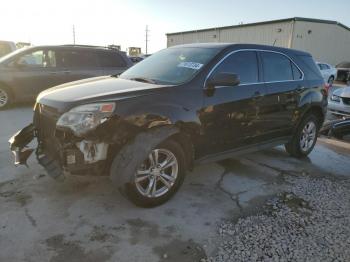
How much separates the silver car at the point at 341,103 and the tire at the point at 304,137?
124 inches

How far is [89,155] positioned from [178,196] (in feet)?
4.18

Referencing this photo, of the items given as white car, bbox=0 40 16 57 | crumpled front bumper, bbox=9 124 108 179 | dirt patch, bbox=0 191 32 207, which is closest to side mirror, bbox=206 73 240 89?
crumpled front bumper, bbox=9 124 108 179

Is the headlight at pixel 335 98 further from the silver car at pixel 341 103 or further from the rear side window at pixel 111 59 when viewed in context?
the rear side window at pixel 111 59

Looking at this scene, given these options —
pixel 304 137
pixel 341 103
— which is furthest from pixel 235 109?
pixel 341 103

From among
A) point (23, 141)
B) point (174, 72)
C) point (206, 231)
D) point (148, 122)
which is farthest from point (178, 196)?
point (23, 141)

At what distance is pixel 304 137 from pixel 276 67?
1.51 meters

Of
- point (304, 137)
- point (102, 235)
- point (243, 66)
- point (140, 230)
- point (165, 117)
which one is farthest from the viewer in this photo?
point (304, 137)

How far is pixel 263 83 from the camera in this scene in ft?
15.3

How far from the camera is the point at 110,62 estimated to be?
32.9 ft

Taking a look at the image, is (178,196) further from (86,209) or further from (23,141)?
(23,141)

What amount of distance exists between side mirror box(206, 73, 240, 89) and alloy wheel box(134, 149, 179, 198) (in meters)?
0.96

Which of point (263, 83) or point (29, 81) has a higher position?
point (263, 83)

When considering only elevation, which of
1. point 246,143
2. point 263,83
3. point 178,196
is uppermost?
point 263,83

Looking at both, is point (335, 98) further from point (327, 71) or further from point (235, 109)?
point (327, 71)
